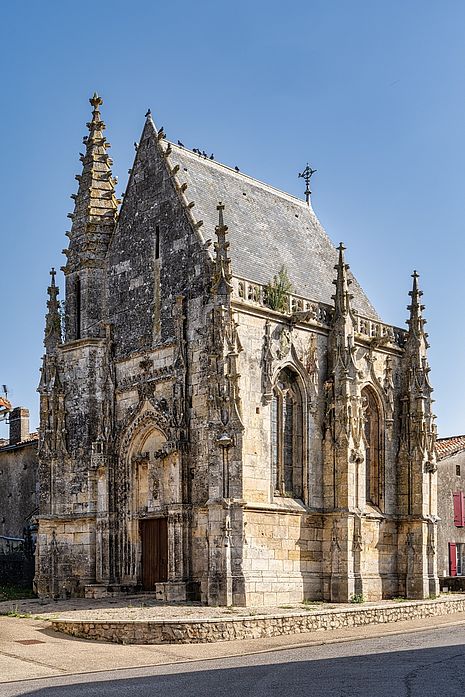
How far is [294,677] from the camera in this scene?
44.5 feet

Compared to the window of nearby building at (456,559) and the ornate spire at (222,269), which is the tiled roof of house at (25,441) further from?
the window of nearby building at (456,559)

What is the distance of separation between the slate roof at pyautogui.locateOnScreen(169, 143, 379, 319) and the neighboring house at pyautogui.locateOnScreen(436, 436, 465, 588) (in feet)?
19.7

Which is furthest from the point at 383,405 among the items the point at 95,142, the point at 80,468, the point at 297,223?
the point at 95,142

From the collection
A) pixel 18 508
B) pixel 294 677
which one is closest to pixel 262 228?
pixel 18 508

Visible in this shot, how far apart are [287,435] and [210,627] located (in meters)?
7.16

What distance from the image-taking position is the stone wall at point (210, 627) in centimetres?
1755

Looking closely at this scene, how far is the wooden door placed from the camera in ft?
77.5

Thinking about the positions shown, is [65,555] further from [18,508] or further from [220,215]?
[220,215]

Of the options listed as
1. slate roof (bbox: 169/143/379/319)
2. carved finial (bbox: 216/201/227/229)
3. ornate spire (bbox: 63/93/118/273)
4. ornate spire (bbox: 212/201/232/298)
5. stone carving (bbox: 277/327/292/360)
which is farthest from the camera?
ornate spire (bbox: 63/93/118/273)

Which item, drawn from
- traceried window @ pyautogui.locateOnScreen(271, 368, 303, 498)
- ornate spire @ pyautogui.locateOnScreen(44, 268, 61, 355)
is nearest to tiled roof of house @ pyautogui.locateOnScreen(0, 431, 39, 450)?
ornate spire @ pyautogui.locateOnScreen(44, 268, 61, 355)

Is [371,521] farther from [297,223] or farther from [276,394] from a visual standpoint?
[297,223]

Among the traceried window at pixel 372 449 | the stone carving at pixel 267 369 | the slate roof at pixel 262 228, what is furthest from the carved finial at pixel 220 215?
the traceried window at pixel 372 449

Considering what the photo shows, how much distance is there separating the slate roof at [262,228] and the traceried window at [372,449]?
3.01 meters

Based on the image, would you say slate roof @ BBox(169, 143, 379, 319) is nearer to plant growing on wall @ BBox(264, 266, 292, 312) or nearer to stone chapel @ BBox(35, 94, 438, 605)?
stone chapel @ BBox(35, 94, 438, 605)
